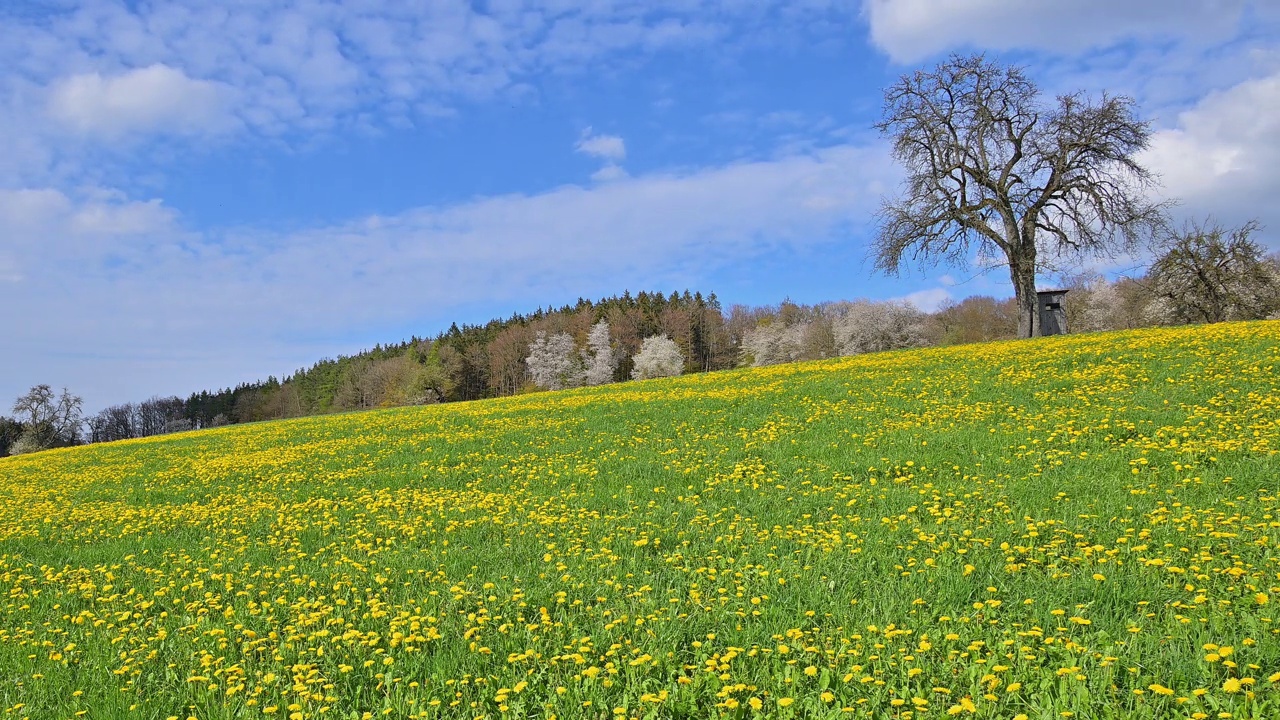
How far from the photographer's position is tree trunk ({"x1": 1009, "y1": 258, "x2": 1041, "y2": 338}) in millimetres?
31469

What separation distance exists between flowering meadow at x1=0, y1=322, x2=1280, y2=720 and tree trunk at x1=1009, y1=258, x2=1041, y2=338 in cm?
1726

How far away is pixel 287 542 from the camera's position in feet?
30.0

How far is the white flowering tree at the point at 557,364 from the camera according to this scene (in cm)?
7956

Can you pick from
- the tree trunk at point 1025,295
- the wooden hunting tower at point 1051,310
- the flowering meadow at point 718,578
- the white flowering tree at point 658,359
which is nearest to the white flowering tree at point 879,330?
the white flowering tree at point 658,359

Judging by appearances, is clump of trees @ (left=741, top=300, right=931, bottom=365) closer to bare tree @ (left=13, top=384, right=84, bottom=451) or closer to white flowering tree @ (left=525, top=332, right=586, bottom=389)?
white flowering tree @ (left=525, top=332, right=586, bottom=389)

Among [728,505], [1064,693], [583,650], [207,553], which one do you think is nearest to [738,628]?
[583,650]

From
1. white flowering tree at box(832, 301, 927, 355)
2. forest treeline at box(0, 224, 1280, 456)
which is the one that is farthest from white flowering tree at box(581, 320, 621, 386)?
white flowering tree at box(832, 301, 927, 355)

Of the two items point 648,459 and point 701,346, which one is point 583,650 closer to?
point 648,459

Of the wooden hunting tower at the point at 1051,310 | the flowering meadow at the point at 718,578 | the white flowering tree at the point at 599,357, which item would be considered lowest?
the flowering meadow at the point at 718,578

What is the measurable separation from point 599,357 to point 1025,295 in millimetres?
52094

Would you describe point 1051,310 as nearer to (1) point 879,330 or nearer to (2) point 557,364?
(1) point 879,330

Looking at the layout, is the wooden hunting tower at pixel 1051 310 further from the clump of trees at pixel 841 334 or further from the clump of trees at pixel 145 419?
the clump of trees at pixel 145 419

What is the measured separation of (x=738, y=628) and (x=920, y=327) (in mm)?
83005

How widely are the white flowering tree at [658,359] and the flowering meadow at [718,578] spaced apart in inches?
2349
